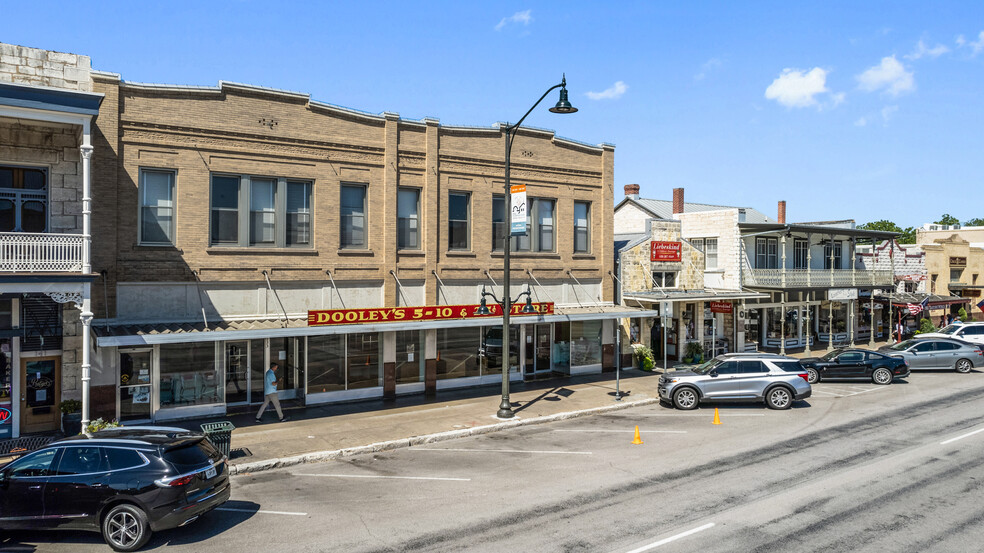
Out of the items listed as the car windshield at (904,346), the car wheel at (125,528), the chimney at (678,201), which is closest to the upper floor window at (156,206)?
the car wheel at (125,528)

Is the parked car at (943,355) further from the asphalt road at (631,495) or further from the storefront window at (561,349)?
the storefront window at (561,349)

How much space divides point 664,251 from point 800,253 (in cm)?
1268

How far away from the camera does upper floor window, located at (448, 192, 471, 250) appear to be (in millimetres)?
24312

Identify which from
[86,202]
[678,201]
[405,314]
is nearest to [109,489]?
[86,202]

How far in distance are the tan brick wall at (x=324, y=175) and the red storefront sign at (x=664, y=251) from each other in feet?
10.2

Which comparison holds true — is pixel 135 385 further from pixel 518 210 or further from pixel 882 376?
pixel 882 376

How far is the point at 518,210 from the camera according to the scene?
2078 cm

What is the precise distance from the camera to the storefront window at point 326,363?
2147 centimetres

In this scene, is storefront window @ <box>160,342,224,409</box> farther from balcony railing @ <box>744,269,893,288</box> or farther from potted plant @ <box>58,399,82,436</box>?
balcony railing @ <box>744,269,893,288</box>

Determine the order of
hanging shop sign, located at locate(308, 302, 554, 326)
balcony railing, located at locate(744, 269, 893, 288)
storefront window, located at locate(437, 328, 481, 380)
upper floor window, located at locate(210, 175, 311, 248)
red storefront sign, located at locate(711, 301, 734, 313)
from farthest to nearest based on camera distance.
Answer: balcony railing, located at locate(744, 269, 893, 288), red storefront sign, located at locate(711, 301, 734, 313), storefront window, located at locate(437, 328, 481, 380), upper floor window, located at locate(210, 175, 311, 248), hanging shop sign, located at locate(308, 302, 554, 326)

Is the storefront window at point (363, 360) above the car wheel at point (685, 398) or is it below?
above

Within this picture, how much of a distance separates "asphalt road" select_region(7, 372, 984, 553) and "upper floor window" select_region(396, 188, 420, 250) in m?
8.15

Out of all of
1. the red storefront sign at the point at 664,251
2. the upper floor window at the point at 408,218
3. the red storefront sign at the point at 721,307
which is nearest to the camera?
the upper floor window at the point at 408,218

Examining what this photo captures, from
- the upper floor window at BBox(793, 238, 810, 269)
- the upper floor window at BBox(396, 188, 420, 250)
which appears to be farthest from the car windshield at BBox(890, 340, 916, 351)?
the upper floor window at BBox(396, 188, 420, 250)
